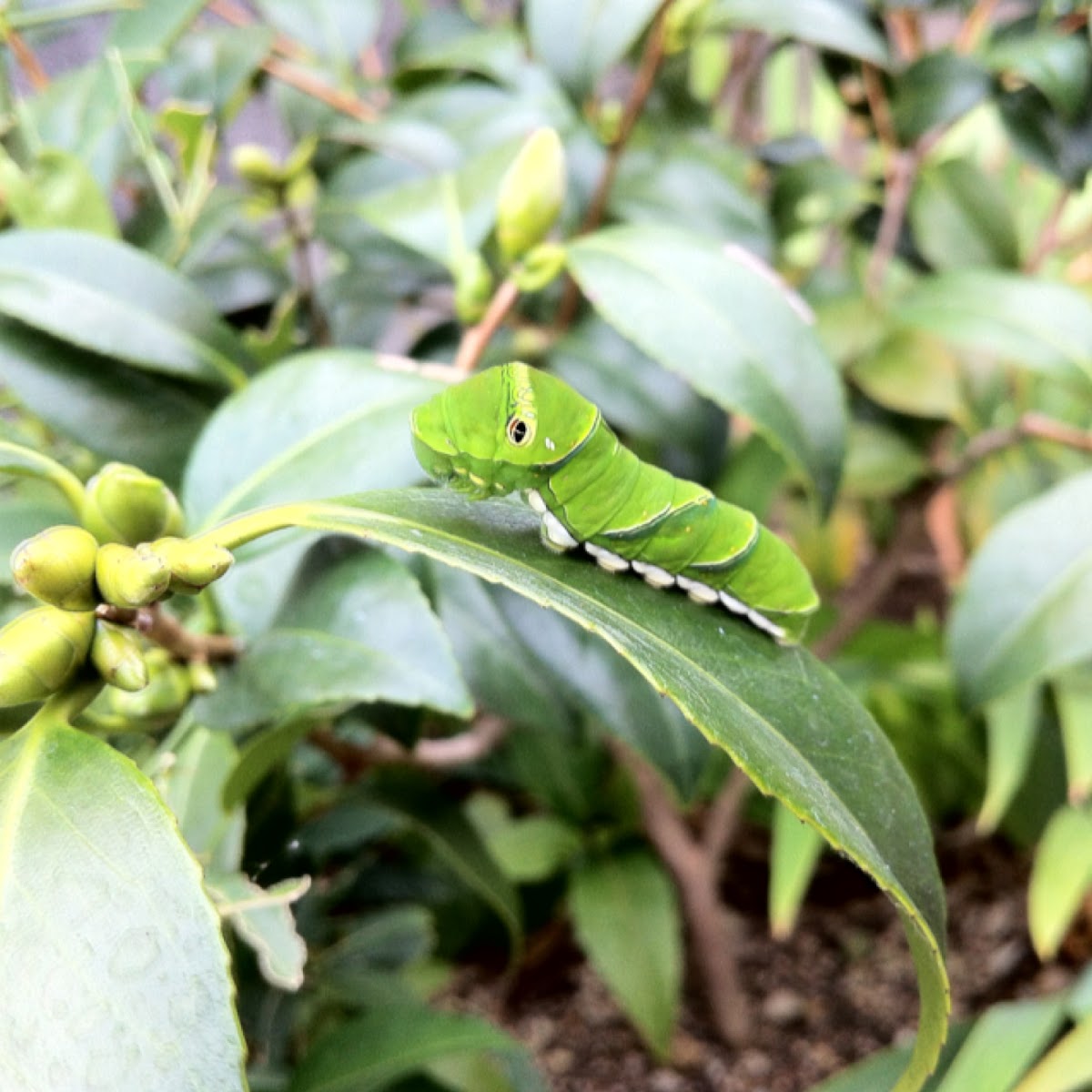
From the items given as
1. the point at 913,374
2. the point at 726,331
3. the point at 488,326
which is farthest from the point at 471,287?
the point at 913,374

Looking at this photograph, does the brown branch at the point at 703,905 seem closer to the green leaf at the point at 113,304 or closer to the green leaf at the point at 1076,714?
the green leaf at the point at 1076,714

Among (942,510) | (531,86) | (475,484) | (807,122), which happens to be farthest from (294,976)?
(807,122)

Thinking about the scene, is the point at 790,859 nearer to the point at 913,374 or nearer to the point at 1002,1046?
the point at 1002,1046

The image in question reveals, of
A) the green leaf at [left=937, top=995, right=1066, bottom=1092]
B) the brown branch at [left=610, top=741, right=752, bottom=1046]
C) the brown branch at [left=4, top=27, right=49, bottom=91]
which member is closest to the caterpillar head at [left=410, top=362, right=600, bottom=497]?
the green leaf at [left=937, top=995, right=1066, bottom=1092]

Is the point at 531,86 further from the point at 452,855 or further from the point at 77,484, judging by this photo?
the point at 452,855

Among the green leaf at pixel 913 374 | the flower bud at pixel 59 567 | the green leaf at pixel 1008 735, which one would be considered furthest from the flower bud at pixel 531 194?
the green leaf at pixel 1008 735

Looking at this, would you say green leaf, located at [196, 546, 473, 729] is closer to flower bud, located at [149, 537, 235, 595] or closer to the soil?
flower bud, located at [149, 537, 235, 595]
